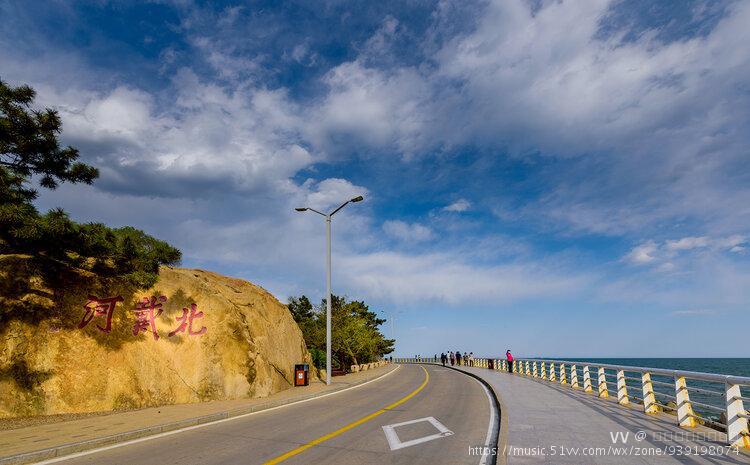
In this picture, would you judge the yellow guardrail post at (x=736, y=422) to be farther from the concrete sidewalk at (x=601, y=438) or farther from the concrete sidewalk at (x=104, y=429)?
the concrete sidewalk at (x=104, y=429)

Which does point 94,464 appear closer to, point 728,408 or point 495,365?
point 728,408

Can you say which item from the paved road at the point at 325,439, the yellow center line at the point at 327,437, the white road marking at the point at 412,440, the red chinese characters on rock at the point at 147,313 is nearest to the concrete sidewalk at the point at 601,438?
the paved road at the point at 325,439

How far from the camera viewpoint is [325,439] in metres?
8.99

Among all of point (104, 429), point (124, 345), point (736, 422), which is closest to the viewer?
point (736, 422)

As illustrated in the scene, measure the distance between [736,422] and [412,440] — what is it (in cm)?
599

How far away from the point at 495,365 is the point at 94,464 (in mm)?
38181

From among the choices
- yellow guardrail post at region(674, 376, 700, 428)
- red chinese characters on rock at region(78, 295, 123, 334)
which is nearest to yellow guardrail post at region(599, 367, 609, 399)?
yellow guardrail post at region(674, 376, 700, 428)

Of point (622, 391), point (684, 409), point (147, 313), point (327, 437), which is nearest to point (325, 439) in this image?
point (327, 437)

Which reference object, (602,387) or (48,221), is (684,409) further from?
(48,221)

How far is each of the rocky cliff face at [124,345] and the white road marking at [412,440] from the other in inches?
313

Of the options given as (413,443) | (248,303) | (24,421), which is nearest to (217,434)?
(413,443)

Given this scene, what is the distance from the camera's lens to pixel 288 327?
73.4ft

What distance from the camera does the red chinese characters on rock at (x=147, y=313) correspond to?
50.2 ft

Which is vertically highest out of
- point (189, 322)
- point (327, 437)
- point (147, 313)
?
point (147, 313)
